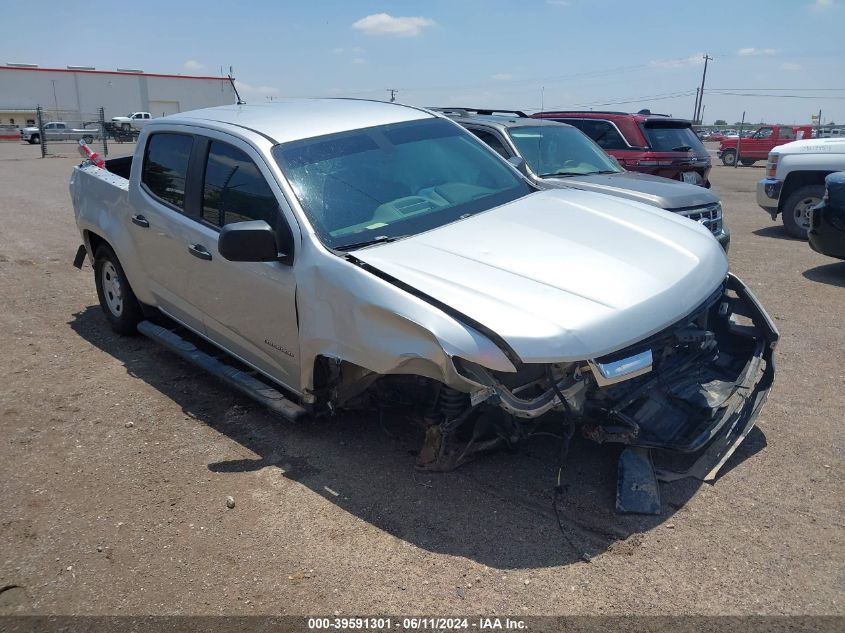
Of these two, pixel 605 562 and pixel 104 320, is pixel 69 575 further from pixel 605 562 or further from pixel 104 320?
pixel 104 320

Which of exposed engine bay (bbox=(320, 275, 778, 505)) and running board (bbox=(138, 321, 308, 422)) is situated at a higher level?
exposed engine bay (bbox=(320, 275, 778, 505))

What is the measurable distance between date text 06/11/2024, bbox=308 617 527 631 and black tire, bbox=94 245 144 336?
3849 millimetres

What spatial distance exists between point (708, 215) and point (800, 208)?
4.05 meters

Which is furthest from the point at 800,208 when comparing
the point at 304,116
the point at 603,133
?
the point at 304,116

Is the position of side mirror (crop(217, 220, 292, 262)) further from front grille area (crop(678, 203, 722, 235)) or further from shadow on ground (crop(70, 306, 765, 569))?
front grille area (crop(678, 203, 722, 235))

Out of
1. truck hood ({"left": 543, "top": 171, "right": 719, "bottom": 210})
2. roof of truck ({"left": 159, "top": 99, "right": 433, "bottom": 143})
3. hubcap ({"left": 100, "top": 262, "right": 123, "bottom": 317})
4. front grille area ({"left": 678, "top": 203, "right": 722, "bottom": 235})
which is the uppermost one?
roof of truck ({"left": 159, "top": 99, "right": 433, "bottom": 143})

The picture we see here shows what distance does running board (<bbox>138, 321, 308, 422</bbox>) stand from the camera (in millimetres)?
4105

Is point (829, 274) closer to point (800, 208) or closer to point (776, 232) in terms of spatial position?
point (800, 208)

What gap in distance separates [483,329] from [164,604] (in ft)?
5.68

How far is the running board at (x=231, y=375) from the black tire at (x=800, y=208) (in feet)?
29.6

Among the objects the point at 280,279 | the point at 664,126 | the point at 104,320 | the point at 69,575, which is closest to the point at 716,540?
the point at 280,279

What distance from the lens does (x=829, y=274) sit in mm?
8141

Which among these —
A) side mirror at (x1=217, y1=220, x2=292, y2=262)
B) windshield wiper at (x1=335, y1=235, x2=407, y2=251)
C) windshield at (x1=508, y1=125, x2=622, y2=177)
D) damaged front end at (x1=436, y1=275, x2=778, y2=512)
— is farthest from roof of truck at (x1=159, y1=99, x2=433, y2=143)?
windshield at (x1=508, y1=125, x2=622, y2=177)

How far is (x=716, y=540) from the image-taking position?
3.16 metres
